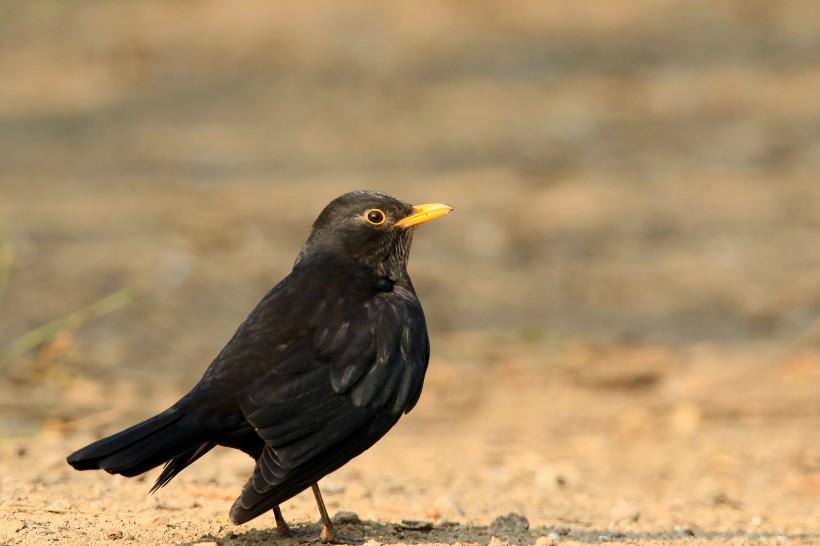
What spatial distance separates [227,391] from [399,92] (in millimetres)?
10519

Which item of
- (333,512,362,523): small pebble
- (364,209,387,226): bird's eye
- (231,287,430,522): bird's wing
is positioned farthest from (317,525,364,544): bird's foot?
(364,209,387,226): bird's eye

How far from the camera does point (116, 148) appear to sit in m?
13.4

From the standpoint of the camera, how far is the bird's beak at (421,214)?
5.57 meters

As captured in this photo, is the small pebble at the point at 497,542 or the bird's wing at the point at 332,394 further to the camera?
the small pebble at the point at 497,542

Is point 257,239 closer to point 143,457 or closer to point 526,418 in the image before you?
point 526,418

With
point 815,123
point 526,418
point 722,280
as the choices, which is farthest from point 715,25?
point 526,418

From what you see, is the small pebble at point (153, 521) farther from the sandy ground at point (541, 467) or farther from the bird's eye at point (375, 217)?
the bird's eye at point (375, 217)

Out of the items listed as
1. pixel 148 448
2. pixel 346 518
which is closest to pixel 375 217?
pixel 346 518

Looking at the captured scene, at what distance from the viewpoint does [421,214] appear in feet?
18.4

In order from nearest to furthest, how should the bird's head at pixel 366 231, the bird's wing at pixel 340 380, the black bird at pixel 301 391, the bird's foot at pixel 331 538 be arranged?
the black bird at pixel 301 391
the bird's wing at pixel 340 380
the bird's foot at pixel 331 538
the bird's head at pixel 366 231

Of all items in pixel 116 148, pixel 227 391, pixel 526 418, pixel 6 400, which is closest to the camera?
pixel 227 391

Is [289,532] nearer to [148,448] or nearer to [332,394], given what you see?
[332,394]

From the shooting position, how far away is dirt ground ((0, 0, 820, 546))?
6.35m

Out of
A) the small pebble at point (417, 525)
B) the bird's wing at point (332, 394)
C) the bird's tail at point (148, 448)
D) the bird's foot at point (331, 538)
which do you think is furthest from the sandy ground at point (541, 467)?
the bird's wing at point (332, 394)
